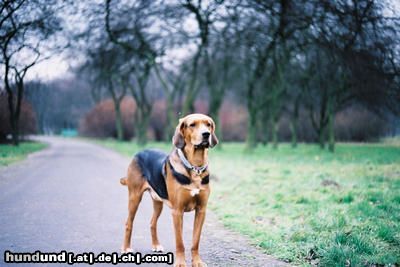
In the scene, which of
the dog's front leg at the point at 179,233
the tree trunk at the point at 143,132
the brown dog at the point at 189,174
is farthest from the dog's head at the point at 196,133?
the tree trunk at the point at 143,132

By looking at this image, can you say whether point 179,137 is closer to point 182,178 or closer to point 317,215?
point 182,178

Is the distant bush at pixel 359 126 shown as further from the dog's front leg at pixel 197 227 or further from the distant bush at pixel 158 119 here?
the distant bush at pixel 158 119

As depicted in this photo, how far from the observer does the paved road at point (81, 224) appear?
181 inches

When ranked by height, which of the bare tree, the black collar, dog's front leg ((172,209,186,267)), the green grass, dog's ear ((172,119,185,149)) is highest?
the bare tree

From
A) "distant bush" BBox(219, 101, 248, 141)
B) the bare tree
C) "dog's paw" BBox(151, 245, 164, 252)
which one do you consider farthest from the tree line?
"distant bush" BBox(219, 101, 248, 141)

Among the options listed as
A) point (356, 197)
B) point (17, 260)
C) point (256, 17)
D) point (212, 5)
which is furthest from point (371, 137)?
point (17, 260)

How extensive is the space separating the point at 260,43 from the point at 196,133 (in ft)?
54.8

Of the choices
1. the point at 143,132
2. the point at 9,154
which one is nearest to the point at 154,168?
the point at 9,154

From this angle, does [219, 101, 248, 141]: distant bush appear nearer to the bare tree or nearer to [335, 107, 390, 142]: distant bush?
[335, 107, 390, 142]: distant bush

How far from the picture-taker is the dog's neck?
3.76m

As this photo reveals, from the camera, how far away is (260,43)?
19.2m

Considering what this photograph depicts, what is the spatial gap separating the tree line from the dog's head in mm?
2948

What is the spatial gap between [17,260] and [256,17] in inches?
531

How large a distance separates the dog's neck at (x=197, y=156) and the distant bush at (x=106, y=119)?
132 feet
